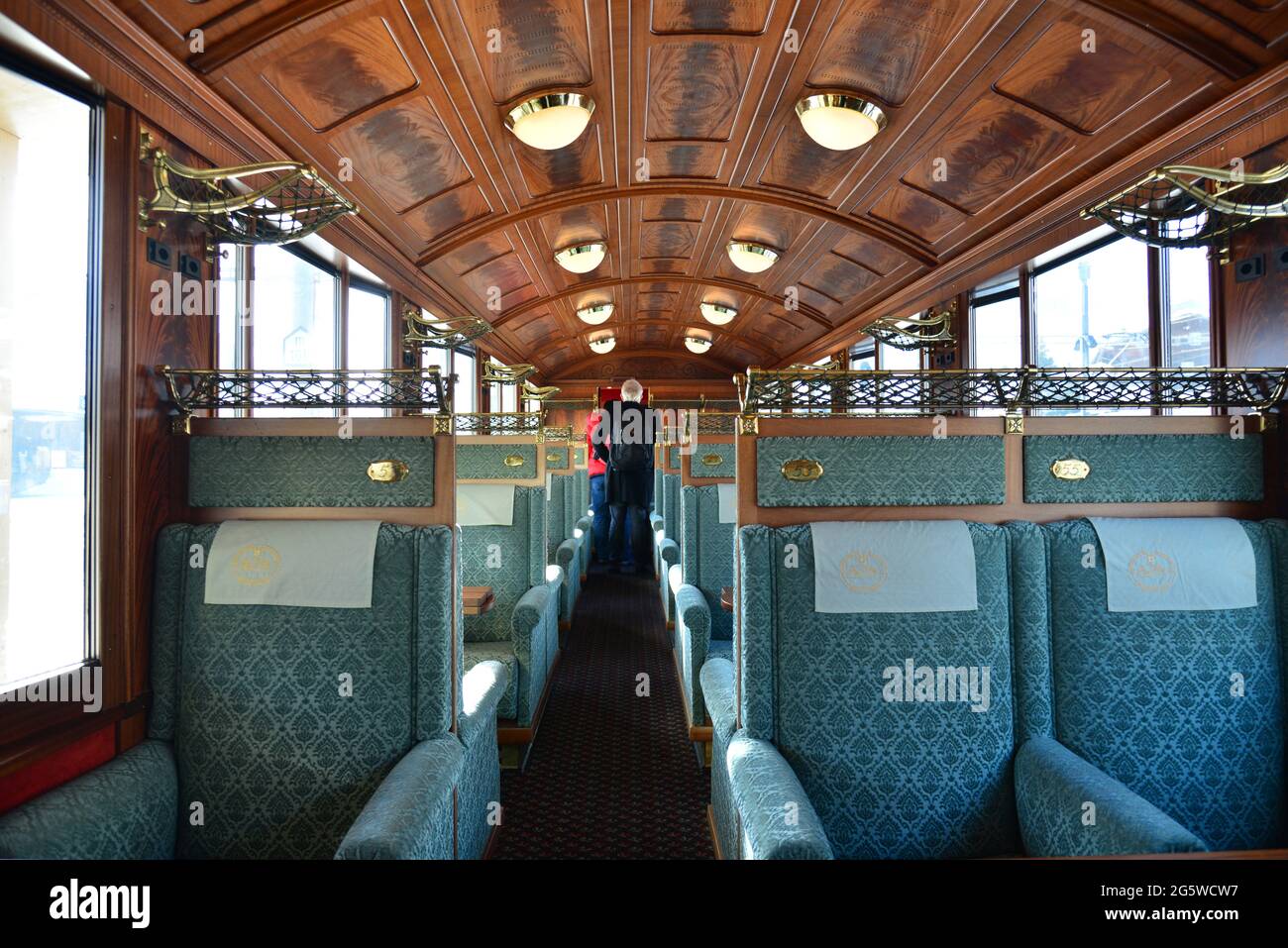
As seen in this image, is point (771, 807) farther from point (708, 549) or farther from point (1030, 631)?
point (708, 549)

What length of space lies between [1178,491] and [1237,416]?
0.91 feet

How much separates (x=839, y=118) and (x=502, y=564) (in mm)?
3154

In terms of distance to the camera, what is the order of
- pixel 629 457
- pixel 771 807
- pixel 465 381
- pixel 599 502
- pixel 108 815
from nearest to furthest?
pixel 771 807 → pixel 108 815 → pixel 629 457 → pixel 599 502 → pixel 465 381

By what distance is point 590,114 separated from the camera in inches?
131

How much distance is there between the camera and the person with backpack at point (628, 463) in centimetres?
633

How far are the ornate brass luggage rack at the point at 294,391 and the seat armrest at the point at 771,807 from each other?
125 centimetres

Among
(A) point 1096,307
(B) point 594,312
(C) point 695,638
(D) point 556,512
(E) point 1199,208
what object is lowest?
(C) point 695,638

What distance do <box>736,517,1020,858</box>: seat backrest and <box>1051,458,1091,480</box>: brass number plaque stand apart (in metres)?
0.31

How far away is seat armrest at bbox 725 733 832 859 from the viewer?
111 centimetres

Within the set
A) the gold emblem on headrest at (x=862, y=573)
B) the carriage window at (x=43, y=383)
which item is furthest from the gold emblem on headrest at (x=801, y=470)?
the carriage window at (x=43, y=383)

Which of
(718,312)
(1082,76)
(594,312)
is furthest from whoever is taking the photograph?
(718,312)

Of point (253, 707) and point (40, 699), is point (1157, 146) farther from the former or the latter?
point (40, 699)

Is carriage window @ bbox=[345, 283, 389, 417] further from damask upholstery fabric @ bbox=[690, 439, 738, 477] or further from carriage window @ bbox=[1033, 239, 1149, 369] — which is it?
carriage window @ bbox=[1033, 239, 1149, 369]

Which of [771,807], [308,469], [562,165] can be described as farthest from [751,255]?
[771,807]
